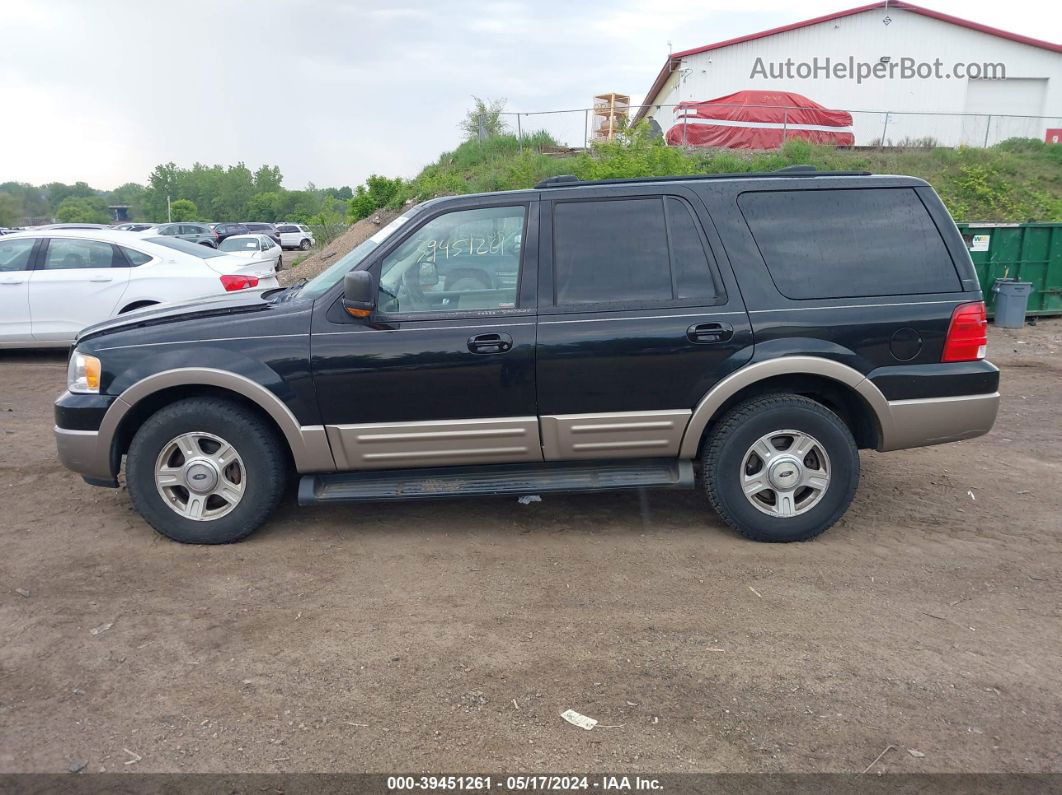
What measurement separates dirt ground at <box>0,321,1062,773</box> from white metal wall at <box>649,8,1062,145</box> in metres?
28.5

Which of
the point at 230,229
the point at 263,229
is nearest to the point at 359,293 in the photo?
the point at 230,229

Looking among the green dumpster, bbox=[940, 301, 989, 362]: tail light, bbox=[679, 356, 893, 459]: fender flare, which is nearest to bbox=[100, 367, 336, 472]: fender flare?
bbox=[679, 356, 893, 459]: fender flare

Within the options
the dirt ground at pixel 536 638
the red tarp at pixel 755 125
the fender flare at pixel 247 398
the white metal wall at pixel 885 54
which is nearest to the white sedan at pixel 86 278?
the dirt ground at pixel 536 638

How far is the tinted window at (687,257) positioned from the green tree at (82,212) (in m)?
79.3

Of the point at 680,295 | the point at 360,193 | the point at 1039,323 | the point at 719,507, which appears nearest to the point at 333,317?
the point at 680,295

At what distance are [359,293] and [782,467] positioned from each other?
8.16 ft

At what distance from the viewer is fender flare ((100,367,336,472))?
444 cm

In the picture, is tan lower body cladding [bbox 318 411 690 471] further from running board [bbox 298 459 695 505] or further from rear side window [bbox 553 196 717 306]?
rear side window [bbox 553 196 717 306]

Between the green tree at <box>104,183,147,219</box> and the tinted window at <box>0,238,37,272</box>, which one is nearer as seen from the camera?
the tinted window at <box>0,238,37,272</box>

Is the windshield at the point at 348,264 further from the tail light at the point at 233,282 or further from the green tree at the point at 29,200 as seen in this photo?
the green tree at the point at 29,200

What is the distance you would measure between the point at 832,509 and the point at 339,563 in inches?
108

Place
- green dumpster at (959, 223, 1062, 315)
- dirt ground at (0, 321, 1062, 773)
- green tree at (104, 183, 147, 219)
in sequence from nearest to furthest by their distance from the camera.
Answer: dirt ground at (0, 321, 1062, 773) → green dumpster at (959, 223, 1062, 315) → green tree at (104, 183, 147, 219)

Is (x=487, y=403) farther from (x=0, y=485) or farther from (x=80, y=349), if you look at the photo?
(x=0, y=485)

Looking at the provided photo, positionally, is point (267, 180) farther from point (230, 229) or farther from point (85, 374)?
point (85, 374)
